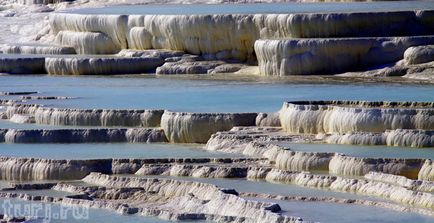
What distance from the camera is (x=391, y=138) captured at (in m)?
16.8

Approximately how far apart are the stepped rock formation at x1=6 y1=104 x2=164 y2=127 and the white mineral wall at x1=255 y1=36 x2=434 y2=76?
4.64m

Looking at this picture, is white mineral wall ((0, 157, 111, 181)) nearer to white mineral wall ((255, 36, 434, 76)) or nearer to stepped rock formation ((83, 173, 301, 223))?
stepped rock formation ((83, 173, 301, 223))

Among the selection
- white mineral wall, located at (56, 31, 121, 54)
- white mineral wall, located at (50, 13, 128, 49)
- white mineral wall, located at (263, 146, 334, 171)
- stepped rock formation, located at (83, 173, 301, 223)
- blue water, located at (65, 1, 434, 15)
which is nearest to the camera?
stepped rock formation, located at (83, 173, 301, 223)

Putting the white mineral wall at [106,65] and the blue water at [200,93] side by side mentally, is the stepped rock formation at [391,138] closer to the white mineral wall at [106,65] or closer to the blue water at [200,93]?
the blue water at [200,93]

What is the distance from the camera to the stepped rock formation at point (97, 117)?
64.1 feet

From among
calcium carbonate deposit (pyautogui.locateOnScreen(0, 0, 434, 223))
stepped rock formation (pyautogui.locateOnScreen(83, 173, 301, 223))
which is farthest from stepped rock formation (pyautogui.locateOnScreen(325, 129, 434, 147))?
stepped rock formation (pyautogui.locateOnScreen(83, 173, 301, 223))

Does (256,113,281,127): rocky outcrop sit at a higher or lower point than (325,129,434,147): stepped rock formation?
lower

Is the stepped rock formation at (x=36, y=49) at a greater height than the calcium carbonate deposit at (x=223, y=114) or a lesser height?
lesser

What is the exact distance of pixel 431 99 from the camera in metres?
19.2

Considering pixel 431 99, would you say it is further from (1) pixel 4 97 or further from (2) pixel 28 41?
(2) pixel 28 41

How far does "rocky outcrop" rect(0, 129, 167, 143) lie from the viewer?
1903 cm

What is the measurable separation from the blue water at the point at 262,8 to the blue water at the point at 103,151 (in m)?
7.74

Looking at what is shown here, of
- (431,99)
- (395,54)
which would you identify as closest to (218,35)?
(395,54)

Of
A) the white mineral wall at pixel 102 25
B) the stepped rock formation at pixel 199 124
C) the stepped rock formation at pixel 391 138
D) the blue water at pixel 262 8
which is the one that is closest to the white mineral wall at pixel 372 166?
the stepped rock formation at pixel 391 138
